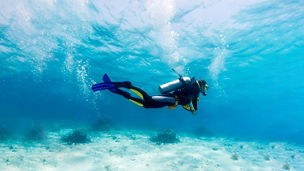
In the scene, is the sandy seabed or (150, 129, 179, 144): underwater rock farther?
(150, 129, 179, 144): underwater rock

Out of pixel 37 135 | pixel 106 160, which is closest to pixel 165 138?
pixel 106 160

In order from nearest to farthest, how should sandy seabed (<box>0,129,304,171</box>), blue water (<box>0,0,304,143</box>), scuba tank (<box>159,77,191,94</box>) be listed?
scuba tank (<box>159,77,191,94</box>) < sandy seabed (<box>0,129,304,171</box>) < blue water (<box>0,0,304,143</box>)

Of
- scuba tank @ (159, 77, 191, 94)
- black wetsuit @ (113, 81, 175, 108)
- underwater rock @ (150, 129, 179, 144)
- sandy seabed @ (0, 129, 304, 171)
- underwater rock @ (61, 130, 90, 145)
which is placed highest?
underwater rock @ (150, 129, 179, 144)

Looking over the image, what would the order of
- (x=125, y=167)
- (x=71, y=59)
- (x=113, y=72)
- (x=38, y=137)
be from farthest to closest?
(x=113, y=72) < (x=71, y=59) < (x=38, y=137) < (x=125, y=167)

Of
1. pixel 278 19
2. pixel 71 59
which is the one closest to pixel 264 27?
pixel 278 19

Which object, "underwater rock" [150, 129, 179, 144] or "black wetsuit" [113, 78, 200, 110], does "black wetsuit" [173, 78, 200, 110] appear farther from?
"underwater rock" [150, 129, 179, 144]

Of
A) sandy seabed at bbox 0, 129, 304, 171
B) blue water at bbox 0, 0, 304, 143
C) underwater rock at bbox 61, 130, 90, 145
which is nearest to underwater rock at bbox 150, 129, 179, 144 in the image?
sandy seabed at bbox 0, 129, 304, 171

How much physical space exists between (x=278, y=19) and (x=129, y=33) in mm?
12824

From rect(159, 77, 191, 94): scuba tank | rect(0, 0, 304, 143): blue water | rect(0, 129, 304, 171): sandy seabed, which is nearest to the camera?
rect(159, 77, 191, 94): scuba tank

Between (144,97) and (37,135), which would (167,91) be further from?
(37,135)

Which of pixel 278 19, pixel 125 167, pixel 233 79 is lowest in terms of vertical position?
pixel 125 167

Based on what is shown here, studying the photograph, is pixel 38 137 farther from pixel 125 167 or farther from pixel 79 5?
pixel 79 5

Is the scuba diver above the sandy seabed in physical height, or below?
above

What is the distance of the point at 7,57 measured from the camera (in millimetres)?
23984
